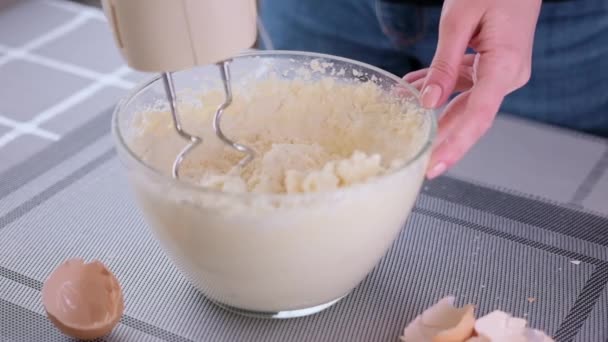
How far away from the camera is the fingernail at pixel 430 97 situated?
0.72 metres

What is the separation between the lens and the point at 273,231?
602 mm

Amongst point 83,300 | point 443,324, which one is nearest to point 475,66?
point 443,324

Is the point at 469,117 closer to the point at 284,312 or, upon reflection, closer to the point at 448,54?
the point at 448,54

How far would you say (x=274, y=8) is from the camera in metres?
1.30

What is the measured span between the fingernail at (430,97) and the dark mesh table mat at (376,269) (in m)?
0.17

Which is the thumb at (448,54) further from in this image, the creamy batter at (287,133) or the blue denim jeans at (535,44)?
the blue denim jeans at (535,44)

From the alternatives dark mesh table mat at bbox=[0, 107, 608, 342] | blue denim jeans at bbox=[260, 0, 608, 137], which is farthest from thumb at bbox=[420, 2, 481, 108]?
blue denim jeans at bbox=[260, 0, 608, 137]

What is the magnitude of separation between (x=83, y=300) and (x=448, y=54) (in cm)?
43

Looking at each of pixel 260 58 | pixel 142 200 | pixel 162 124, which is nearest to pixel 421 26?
pixel 260 58

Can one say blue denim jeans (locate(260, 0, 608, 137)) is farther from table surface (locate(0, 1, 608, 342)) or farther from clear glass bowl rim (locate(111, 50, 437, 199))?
clear glass bowl rim (locate(111, 50, 437, 199))

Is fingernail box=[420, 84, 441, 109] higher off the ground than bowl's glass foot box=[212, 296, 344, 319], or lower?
higher

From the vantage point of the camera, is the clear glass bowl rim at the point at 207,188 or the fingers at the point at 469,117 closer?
the clear glass bowl rim at the point at 207,188

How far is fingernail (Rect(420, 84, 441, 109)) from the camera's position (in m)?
0.72

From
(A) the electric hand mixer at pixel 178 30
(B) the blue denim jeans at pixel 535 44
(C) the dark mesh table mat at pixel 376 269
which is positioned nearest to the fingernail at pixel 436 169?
(C) the dark mesh table mat at pixel 376 269
